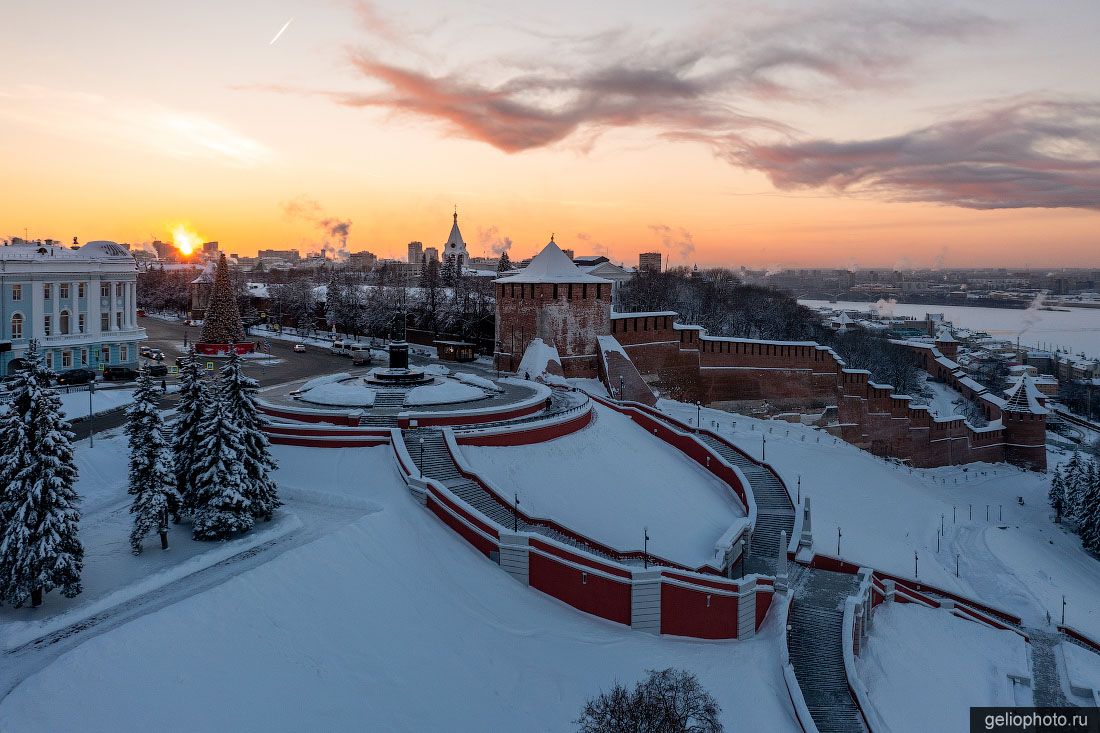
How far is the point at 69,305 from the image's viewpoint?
2959 centimetres

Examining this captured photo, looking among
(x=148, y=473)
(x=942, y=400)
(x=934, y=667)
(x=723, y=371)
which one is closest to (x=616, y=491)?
(x=934, y=667)

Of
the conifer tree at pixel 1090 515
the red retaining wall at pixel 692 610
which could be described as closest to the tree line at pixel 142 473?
the red retaining wall at pixel 692 610

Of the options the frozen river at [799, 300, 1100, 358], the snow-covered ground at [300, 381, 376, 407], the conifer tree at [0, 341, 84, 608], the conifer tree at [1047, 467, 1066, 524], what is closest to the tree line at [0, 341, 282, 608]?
the conifer tree at [0, 341, 84, 608]

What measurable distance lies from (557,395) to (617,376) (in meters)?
5.83

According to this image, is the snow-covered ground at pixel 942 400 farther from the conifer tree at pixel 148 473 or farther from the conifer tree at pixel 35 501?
the conifer tree at pixel 35 501

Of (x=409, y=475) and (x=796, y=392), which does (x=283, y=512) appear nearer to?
(x=409, y=475)

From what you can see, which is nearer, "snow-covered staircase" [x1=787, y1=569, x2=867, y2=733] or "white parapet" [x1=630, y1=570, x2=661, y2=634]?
"snow-covered staircase" [x1=787, y1=569, x2=867, y2=733]

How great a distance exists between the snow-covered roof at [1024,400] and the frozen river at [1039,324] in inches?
2870

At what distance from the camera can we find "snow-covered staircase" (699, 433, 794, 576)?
18406 mm

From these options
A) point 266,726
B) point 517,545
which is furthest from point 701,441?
point 266,726

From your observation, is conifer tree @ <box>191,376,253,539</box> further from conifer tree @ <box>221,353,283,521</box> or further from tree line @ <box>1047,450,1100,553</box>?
tree line @ <box>1047,450,1100,553</box>

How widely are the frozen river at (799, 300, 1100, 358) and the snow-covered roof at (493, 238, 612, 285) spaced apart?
311 ft

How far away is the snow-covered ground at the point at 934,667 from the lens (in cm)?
1476

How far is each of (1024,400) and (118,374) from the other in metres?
42.5
